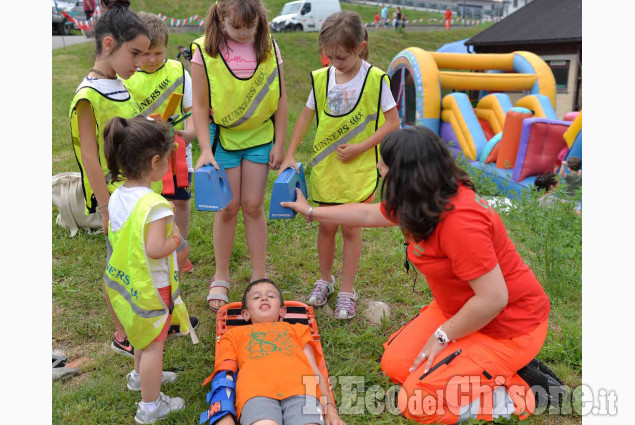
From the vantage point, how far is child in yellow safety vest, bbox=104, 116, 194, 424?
218 centimetres

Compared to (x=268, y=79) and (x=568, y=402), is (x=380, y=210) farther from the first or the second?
(x=568, y=402)

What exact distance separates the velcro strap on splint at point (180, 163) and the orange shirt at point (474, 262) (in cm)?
160

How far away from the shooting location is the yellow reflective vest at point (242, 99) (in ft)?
9.98

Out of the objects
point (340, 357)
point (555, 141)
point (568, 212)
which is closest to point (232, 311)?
point (340, 357)

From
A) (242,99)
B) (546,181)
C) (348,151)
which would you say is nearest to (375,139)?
(348,151)

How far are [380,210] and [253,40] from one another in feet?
4.11

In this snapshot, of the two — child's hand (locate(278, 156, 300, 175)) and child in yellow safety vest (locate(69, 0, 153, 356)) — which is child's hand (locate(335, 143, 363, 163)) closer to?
child's hand (locate(278, 156, 300, 175))

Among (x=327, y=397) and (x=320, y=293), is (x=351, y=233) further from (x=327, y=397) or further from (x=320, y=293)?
(x=327, y=397)

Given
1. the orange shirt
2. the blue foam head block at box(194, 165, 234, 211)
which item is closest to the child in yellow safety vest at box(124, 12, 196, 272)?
the blue foam head block at box(194, 165, 234, 211)

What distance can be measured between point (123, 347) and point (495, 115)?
7.08 metres

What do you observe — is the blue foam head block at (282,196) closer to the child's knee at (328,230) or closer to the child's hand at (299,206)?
the child's hand at (299,206)

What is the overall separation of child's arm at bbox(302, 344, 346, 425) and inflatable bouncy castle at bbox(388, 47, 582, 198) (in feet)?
14.3

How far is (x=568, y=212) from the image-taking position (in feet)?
16.5

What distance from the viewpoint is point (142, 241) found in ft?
7.11
